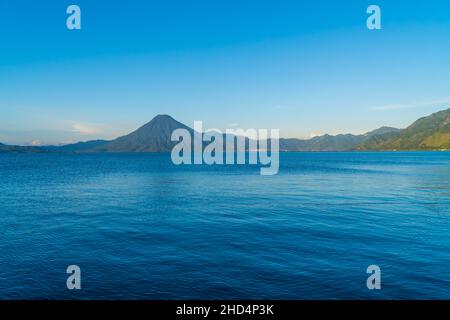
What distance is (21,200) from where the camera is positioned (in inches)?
2611

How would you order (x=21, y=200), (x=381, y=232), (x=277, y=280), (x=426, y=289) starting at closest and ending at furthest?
1. (x=426, y=289)
2. (x=277, y=280)
3. (x=381, y=232)
4. (x=21, y=200)

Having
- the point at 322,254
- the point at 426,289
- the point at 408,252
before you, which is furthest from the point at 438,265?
the point at 322,254

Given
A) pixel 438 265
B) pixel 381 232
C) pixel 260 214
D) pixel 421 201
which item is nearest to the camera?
pixel 438 265

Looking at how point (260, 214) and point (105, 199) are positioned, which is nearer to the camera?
point (260, 214)

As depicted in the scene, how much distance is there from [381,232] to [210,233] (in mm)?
22373

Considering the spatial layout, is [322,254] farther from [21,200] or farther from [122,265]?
[21,200]
